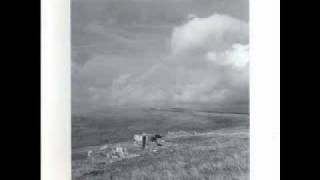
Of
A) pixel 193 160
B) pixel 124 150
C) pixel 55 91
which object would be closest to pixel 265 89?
pixel 193 160

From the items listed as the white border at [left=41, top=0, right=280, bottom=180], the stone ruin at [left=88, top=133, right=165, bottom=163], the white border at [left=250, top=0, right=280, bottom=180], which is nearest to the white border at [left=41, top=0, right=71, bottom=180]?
the white border at [left=41, top=0, right=280, bottom=180]

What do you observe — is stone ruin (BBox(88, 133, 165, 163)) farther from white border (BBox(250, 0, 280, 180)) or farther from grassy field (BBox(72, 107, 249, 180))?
white border (BBox(250, 0, 280, 180))

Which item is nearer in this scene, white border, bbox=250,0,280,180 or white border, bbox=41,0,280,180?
white border, bbox=41,0,280,180

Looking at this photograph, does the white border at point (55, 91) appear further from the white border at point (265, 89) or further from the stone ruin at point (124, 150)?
the white border at point (265, 89)

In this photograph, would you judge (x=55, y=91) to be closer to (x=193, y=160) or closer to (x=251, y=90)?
(x=193, y=160)
